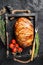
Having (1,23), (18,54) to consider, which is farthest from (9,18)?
(18,54)

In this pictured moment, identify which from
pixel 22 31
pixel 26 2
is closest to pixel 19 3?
pixel 26 2

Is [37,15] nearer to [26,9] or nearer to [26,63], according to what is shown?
[26,9]

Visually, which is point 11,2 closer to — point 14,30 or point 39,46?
point 14,30

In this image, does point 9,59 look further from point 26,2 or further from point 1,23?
point 26,2

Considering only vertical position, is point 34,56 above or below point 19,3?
below

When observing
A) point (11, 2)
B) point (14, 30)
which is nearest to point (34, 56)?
point (14, 30)

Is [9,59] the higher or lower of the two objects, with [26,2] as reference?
lower

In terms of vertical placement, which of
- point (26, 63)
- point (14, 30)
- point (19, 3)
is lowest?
point (26, 63)
